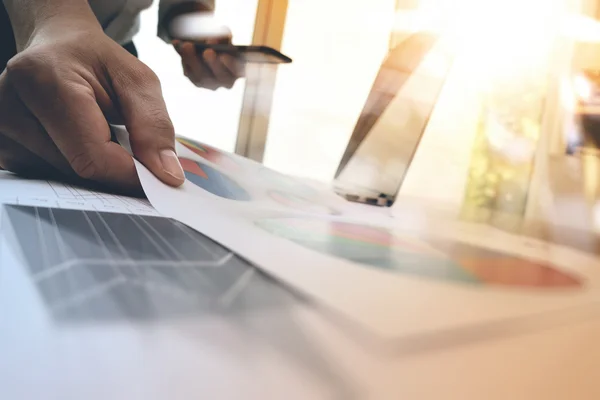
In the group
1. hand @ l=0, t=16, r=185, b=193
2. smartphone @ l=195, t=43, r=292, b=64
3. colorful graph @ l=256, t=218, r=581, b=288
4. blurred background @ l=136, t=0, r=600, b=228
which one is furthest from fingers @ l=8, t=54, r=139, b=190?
blurred background @ l=136, t=0, r=600, b=228

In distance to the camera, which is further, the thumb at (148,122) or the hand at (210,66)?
the hand at (210,66)

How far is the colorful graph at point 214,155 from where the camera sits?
476 millimetres

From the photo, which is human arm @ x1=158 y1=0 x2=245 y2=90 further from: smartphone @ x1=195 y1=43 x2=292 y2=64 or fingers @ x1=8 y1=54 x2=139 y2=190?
fingers @ x1=8 y1=54 x2=139 y2=190

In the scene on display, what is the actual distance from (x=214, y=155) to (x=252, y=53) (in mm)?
179

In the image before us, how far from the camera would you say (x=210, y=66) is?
674 mm

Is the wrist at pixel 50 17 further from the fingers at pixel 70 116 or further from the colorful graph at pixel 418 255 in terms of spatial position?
the colorful graph at pixel 418 255

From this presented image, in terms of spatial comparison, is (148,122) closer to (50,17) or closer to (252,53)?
(50,17)

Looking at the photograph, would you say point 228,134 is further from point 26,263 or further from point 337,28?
point 26,263

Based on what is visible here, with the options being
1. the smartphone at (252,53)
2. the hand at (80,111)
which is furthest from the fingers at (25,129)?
the smartphone at (252,53)

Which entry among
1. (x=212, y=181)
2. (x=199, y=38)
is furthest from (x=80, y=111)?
(x=199, y=38)

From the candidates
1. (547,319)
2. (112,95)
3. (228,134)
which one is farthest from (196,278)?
(228,134)

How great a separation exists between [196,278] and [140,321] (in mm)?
46

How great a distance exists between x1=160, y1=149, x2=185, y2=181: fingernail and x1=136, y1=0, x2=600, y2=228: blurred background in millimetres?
329

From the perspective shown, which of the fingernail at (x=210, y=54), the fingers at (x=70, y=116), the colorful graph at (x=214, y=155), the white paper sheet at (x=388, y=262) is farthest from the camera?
the fingernail at (x=210, y=54)
